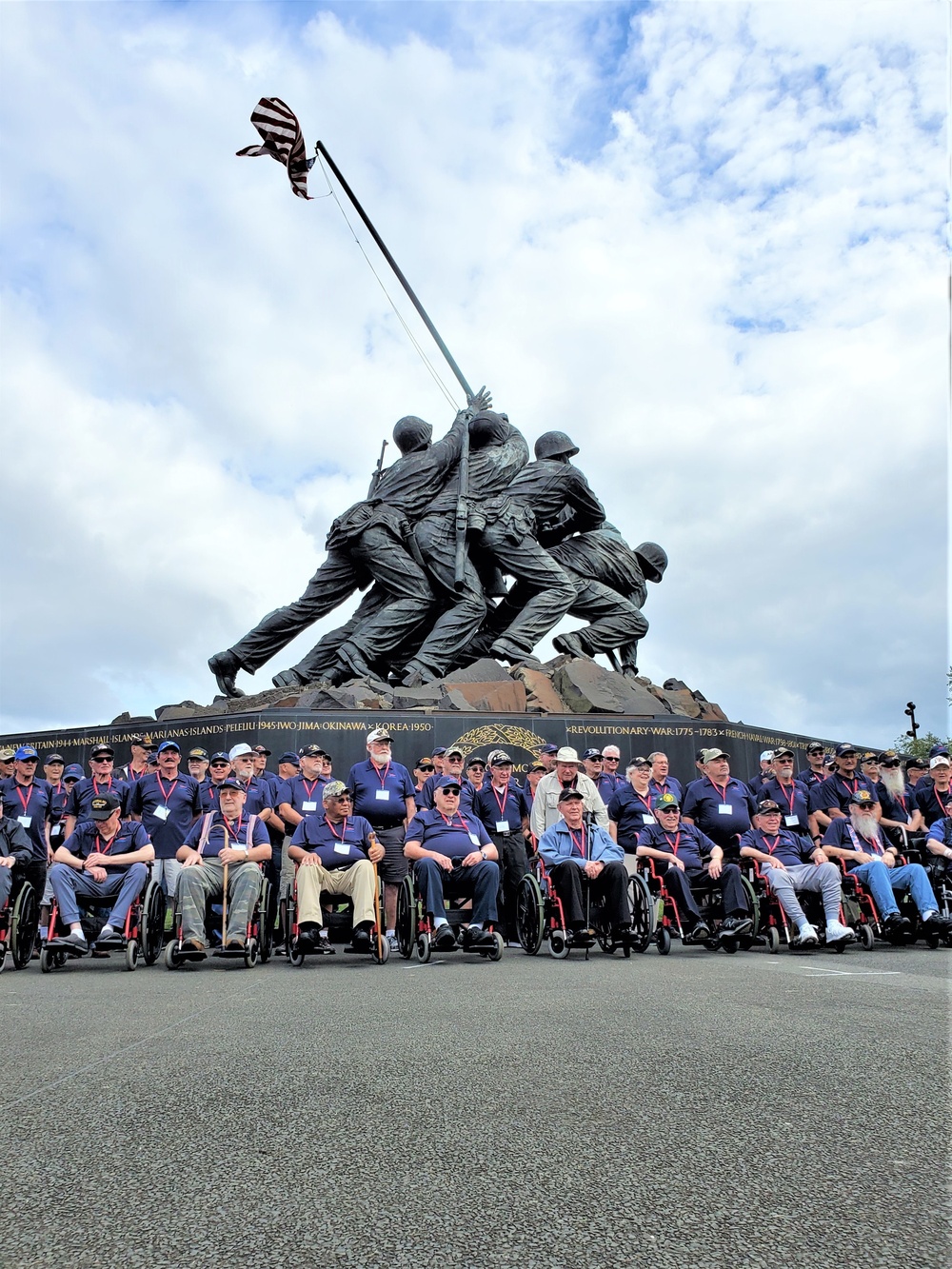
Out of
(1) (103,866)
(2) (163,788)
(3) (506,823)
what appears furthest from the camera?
(3) (506,823)

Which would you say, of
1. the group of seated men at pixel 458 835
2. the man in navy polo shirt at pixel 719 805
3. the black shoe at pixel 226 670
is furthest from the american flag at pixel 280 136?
the man in navy polo shirt at pixel 719 805

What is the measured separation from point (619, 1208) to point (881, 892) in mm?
6568

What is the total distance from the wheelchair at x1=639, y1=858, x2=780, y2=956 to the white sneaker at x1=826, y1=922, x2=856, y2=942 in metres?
0.49

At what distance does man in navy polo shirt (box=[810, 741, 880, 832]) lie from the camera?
354 inches

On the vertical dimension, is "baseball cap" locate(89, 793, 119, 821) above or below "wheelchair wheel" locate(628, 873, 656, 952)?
above

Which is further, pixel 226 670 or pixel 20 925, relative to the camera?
pixel 226 670

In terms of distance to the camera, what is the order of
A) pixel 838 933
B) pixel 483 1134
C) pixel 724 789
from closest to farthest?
pixel 483 1134 < pixel 838 933 < pixel 724 789

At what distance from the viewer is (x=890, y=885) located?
793cm

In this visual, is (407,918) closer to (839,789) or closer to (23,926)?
(23,926)

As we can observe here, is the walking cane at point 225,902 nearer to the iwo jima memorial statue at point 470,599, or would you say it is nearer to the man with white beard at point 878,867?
the man with white beard at point 878,867

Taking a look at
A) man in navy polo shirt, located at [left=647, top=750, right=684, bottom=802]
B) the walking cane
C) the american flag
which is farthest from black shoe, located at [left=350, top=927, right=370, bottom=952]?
the american flag

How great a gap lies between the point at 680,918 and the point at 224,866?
3339 mm

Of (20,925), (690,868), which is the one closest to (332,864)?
(20,925)

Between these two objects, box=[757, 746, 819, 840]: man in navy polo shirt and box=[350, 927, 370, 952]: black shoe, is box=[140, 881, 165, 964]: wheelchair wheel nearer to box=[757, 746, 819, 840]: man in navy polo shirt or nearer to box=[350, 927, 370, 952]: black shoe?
box=[350, 927, 370, 952]: black shoe
